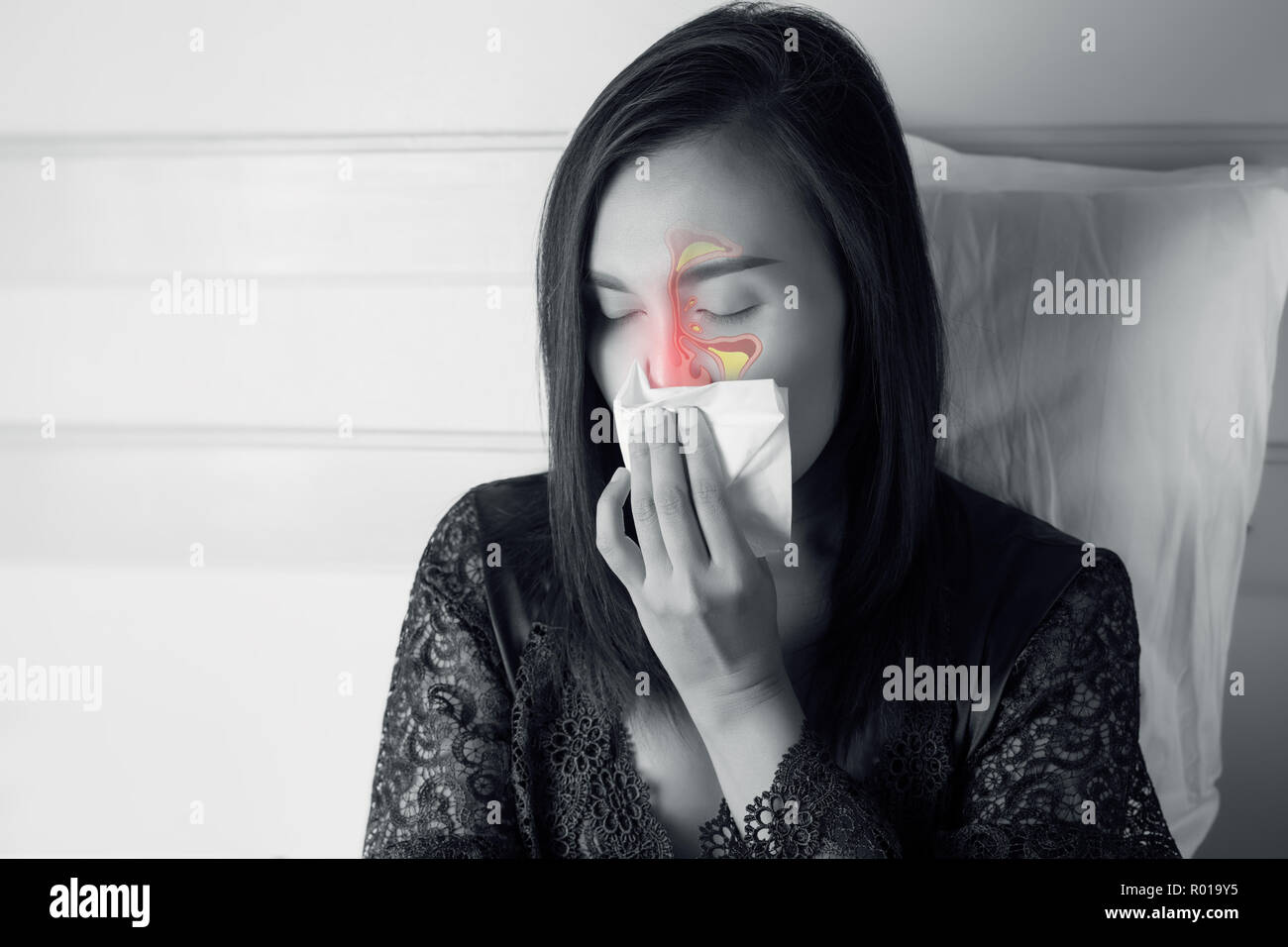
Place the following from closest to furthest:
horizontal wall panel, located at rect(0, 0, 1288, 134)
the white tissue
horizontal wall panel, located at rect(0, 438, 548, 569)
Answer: the white tissue → horizontal wall panel, located at rect(0, 0, 1288, 134) → horizontal wall panel, located at rect(0, 438, 548, 569)

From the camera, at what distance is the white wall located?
0.93 metres

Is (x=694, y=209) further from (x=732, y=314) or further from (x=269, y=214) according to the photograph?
(x=269, y=214)

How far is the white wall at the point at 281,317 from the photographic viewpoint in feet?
3.04

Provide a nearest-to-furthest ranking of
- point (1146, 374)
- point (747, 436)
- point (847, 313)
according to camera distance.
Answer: point (747, 436)
point (847, 313)
point (1146, 374)

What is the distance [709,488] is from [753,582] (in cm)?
9

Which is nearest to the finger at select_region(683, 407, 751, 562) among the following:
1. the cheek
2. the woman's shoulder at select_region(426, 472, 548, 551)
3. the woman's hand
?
the woman's hand

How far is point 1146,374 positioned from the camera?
0.92 metres

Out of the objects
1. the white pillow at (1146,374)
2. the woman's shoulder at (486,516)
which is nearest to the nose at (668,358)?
the woman's shoulder at (486,516)

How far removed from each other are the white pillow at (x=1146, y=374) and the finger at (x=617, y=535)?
16.5 inches

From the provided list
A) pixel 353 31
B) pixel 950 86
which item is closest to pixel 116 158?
pixel 353 31

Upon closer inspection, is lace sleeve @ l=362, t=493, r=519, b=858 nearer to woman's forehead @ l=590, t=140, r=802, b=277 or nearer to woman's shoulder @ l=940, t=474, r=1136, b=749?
woman's forehead @ l=590, t=140, r=802, b=277

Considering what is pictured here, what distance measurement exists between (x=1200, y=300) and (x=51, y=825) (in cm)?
140

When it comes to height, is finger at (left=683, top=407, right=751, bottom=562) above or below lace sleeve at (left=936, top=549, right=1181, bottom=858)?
above

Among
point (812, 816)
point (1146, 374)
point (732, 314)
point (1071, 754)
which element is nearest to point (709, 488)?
point (732, 314)
